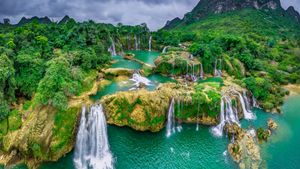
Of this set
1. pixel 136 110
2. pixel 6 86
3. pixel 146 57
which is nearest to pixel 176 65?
pixel 146 57

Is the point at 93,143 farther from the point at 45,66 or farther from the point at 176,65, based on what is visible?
the point at 176,65

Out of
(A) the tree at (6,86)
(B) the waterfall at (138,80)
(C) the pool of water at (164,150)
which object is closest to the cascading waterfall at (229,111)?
(C) the pool of water at (164,150)

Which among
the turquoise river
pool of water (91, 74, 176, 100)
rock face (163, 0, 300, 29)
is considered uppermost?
rock face (163, 0, 300, 29)

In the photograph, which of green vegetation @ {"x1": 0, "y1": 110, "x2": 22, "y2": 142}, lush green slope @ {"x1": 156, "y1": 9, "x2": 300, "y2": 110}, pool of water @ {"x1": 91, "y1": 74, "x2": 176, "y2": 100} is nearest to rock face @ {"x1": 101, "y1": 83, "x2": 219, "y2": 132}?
pool of water @ {"x1": 91, "y1": 74, "x2": 176, "y2": 100}

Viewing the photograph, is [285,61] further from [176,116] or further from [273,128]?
[176,116]

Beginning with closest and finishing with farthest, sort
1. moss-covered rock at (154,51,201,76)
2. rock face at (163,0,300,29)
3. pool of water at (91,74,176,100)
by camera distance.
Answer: pool of water at (91,74,176,100), moss-covered rock at (154,51,201,76), rock face at (163,0,300,29)

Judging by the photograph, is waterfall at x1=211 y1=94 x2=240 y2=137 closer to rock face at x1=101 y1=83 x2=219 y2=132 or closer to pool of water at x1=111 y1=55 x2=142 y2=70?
rock face at x1=101 y1=83 x2=219 y2=132

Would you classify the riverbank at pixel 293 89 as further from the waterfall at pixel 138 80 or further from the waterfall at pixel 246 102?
the waterfall at pixel 138 80
